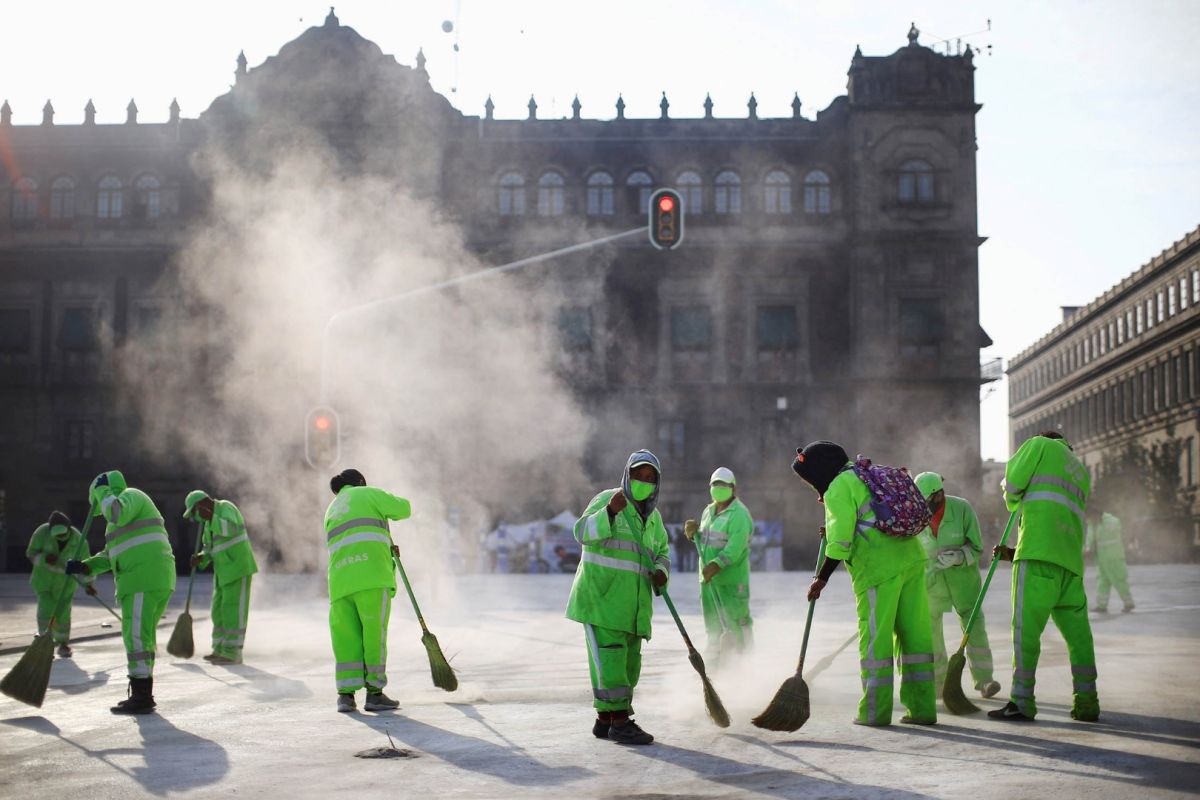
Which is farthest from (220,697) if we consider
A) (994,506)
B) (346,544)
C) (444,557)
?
(994,506)

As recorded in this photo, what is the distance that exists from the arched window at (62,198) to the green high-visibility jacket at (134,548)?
40.7m

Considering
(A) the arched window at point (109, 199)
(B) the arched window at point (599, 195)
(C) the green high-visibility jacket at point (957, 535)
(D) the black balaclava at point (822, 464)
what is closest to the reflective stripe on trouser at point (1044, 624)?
(D) the black balaclava at point (822, 464)

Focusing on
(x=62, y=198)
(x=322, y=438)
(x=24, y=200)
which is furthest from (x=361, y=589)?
(x=24, y=200)

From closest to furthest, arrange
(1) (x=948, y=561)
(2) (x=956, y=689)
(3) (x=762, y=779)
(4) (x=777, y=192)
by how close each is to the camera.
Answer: (3) (x=762, y=779), (2) (x=956, y=689), (1) (x=948, y=561), (4) (x=777, y=192)

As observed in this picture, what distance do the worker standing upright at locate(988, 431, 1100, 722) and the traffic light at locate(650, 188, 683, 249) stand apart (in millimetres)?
11922

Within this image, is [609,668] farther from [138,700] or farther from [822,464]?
[138,700]

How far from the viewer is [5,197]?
4778 cm

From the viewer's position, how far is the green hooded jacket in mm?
9789

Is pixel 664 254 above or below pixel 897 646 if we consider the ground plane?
above

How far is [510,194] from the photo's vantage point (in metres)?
46.7

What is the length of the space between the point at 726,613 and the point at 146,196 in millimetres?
40602

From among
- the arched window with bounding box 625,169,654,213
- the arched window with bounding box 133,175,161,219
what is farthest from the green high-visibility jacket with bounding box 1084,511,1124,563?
the arched window with bounding box 133,175,161,219

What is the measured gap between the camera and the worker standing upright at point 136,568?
954 centimetres

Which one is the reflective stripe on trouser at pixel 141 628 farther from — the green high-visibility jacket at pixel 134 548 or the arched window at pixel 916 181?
the arched window at pixel 916 181
